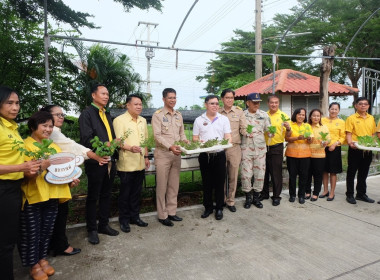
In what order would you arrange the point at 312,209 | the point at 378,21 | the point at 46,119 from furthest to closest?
the point at 378,21 < the point at 312,209 < the point at 46,119

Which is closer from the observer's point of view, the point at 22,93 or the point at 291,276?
the point at 291,276

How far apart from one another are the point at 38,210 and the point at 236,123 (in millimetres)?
2861

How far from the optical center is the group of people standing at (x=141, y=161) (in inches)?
87.6

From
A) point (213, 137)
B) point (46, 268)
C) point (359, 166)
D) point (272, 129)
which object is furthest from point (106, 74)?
point (359, 166)

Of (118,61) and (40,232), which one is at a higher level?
(118,61)

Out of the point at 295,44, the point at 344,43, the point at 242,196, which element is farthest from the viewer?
the point at 295,44

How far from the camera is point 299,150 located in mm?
4457

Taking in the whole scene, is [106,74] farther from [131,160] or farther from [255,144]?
[255,144]

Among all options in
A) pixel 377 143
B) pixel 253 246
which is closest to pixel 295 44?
pixel 377 143

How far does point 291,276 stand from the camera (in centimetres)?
252

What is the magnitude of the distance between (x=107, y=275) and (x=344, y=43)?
16.4 metres

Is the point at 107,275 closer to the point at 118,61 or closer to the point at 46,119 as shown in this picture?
the point at 46,119

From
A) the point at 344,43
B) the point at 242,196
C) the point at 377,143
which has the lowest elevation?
the point at 242,196

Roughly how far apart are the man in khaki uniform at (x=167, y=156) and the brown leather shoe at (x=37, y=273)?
1.60 metres
